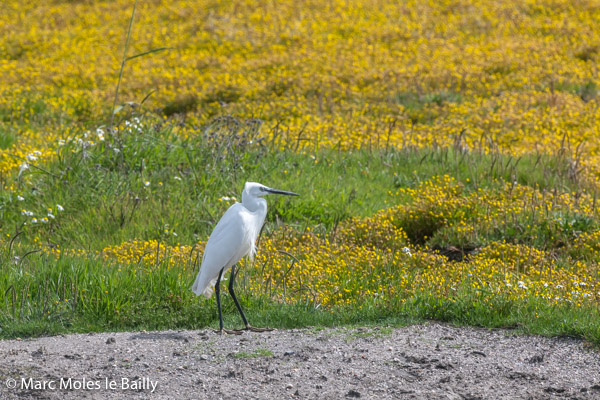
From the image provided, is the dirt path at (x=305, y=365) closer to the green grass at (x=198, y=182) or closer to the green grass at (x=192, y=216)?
the green grass at (x=192, y=216)

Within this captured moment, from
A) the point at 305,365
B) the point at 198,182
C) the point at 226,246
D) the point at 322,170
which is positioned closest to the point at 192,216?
the point at 198,182

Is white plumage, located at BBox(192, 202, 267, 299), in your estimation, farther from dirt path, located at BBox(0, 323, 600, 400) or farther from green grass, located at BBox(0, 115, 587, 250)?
green grass, located at BBox(0, 115, 587, 250)

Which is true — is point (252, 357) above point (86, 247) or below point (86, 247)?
above

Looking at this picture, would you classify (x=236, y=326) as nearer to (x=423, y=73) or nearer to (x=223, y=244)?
(x=223, y=244)

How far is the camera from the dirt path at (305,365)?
486cm

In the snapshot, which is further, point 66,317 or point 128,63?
point 128,63

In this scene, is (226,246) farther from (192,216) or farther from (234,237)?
(192,216)

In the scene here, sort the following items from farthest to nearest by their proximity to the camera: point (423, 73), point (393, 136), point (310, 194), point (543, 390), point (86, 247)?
point (423, 73) < point (393, 136) < point (310, 194) < point (86, 247) < point (543, 390)

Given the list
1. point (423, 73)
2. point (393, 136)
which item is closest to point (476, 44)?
point (423, 73)

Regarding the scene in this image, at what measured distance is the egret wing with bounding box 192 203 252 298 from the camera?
595 cm

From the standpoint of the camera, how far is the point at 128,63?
63.1ft

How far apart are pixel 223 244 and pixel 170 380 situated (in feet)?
4.34

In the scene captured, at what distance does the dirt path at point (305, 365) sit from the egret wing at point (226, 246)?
0.49 m

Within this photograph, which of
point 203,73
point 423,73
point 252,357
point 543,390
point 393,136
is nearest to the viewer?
point 543,390
